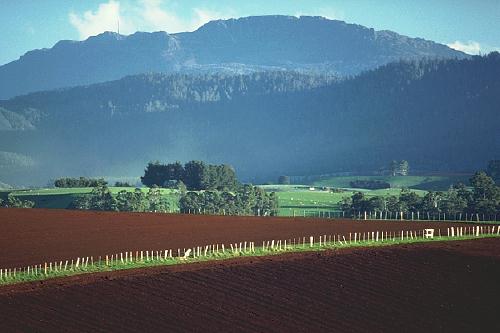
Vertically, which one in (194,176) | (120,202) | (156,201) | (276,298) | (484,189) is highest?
(194,176)

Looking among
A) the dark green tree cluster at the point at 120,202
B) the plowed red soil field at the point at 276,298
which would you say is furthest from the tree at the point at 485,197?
the plowed red soil field at the point at 276,298

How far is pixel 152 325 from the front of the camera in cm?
4775

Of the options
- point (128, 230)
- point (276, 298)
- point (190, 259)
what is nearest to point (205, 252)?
point (190, 259)

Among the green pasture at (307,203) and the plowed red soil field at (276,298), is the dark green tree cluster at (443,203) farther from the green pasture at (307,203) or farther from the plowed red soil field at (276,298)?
the plowed red soil field at (276,298)

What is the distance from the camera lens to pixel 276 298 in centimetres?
→ 5409

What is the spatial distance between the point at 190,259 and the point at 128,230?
856 inches

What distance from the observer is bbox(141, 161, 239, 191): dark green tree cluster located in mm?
177250

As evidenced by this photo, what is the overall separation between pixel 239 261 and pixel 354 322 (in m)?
17.4

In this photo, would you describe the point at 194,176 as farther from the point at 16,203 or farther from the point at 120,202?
the point at 16,203

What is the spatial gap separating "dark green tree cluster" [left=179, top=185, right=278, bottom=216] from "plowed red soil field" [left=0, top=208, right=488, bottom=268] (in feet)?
130

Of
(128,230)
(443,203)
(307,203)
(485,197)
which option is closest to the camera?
(128,230)

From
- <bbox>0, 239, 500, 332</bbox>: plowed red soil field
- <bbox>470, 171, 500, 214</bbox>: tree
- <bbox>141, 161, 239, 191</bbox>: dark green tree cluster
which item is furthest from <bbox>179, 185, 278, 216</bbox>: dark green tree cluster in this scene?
<bbox>0, 239, 500, 332</bbox>: plowed red soil field

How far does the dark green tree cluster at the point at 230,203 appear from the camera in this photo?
14438cm

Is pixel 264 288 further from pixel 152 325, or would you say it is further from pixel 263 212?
pixel 263 212
